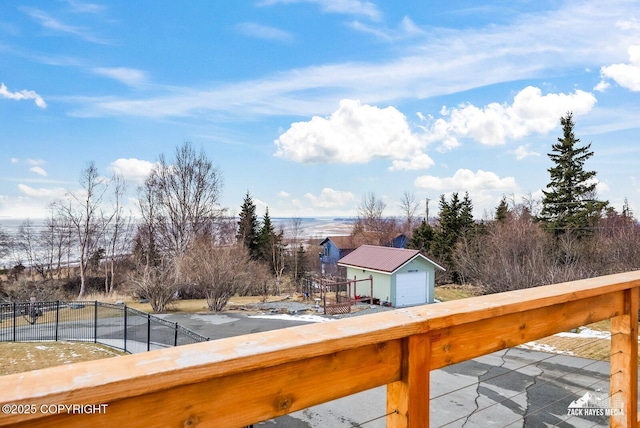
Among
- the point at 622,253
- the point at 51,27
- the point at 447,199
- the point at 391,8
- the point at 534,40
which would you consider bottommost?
the point at 622,253

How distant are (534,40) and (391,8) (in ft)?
15.0

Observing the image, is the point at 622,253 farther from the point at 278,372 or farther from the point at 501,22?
the point at 278,372

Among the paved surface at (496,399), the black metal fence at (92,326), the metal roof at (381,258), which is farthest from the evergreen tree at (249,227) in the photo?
the paved surface at (496,399)

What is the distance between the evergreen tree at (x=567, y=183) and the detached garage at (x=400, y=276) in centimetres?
773

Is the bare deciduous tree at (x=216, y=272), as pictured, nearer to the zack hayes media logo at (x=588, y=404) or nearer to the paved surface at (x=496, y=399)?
the paved surface at (x=496, y=399)

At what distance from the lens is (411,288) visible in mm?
18516

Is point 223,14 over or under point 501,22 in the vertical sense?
over

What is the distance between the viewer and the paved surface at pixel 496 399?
480cm

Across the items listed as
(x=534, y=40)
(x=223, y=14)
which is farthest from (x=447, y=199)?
(x=223, y=14)

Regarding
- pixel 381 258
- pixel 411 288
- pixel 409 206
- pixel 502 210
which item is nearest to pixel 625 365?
pixel 411 288

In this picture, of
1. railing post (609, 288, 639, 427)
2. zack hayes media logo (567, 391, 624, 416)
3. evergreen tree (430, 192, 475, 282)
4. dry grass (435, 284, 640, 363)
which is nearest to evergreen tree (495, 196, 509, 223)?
A: evergreen tree (430, 192, 475, 282)

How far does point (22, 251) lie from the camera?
1013 inches

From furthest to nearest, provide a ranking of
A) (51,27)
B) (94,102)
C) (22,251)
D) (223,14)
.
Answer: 1. (94,102)
2. (22,251)
3. (51,27)
4. (223,14)

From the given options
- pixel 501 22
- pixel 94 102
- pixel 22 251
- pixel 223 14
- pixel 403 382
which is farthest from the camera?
pixel 94 102
